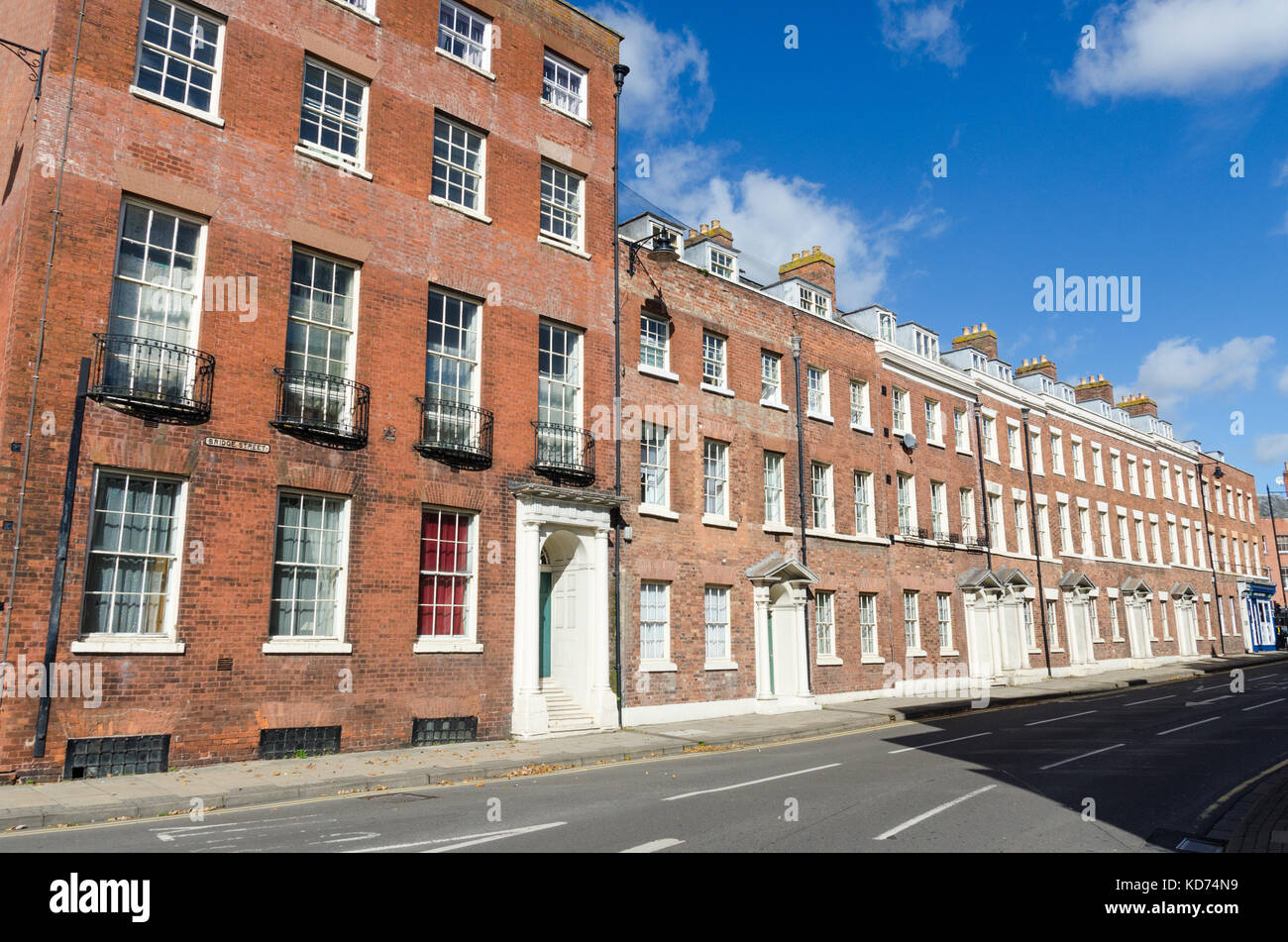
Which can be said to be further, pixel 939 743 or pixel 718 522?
pixel 718 522

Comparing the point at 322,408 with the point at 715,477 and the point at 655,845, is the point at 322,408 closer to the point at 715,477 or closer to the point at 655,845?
the point at 655,845

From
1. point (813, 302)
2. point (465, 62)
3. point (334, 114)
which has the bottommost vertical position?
point (334, 114)

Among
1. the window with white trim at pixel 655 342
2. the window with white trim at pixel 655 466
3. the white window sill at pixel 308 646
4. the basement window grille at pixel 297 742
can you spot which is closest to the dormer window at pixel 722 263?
the window with white trim at pixel 655 342

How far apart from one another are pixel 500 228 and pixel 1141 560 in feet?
135

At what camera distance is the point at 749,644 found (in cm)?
2252

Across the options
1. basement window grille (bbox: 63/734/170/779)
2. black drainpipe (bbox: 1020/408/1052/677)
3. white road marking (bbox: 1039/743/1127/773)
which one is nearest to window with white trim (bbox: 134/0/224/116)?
basement window grille (bbox: 63/734/170/779)

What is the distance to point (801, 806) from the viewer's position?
9688 mm

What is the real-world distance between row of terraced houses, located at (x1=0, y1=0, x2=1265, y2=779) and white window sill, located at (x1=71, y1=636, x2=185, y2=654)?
0.03 metres

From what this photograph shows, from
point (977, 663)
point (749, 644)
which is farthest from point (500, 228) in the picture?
point (977, 663)

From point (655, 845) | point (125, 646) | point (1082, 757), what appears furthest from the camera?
point (1082, 757)

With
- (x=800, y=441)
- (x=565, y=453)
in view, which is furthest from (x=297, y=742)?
(x=800, y=441)

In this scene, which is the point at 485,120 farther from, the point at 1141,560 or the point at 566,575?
the point at 1141,560

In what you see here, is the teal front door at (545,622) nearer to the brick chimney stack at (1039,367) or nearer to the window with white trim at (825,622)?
the window with white trim at (825,622)

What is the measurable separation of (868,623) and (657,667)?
961cm
